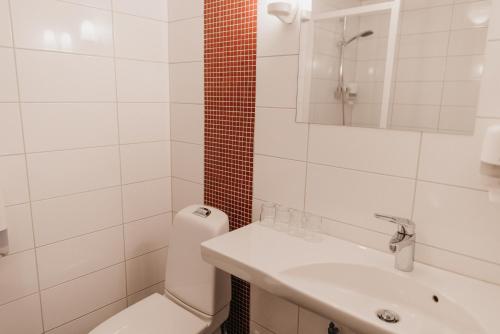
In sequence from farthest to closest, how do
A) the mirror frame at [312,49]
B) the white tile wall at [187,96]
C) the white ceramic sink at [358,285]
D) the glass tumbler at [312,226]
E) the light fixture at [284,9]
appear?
the white tile wall at [187,96] < the glass tumbler at [312,226] < the light fixture at [284,9] < the mirror frame at [312,49] < the white ceramic sink at [358,285]

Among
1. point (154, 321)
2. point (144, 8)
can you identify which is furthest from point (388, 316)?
point (144, 8)

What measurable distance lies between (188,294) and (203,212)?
399 mm

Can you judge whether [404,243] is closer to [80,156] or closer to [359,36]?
[359,36]

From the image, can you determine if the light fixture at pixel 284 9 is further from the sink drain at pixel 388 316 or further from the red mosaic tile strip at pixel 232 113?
the sink drain at pixel 388 316

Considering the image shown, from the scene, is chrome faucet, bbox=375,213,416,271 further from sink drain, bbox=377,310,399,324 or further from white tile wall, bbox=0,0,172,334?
white tile wall, bbox=0,0,172,334

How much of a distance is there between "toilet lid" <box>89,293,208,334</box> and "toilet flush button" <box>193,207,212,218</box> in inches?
18.1

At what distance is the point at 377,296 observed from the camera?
1187 mm

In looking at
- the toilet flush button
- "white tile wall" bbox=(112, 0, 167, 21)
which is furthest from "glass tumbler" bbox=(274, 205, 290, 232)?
"white tile wall" bbox=(112, 0, 167, 21)

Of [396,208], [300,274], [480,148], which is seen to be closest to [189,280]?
[300,274]

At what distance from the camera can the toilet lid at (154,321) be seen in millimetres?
1474

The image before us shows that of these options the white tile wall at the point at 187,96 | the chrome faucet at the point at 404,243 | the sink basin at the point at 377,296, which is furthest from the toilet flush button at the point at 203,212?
the chrome faucet at the point at 404,243

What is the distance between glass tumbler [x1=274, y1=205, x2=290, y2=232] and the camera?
4.99 feet

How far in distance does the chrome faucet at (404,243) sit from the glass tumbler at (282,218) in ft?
1.51

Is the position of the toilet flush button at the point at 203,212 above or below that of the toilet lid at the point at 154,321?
above
